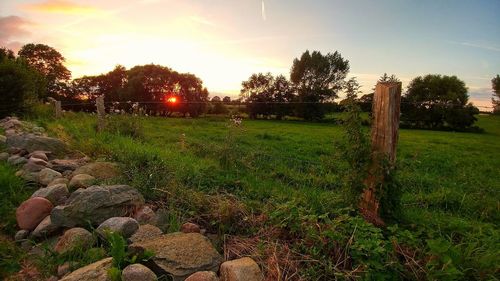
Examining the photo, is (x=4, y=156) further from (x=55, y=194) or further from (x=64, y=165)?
(x=55, y=194)

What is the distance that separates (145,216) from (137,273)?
1.40m

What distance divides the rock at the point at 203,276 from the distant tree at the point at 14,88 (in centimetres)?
1632

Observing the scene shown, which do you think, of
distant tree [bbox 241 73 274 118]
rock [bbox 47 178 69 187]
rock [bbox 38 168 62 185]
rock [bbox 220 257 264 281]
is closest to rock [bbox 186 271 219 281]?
rock [bbox 220 257 264 281]

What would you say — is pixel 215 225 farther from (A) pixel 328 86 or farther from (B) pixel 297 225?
(A) pixel 328 86

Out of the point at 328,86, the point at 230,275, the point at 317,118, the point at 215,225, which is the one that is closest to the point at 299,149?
the point at 215,225

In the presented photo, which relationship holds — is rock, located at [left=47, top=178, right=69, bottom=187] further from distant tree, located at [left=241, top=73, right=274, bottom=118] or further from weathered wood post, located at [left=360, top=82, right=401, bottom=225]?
distant tree, located at [left=241, top=73, right=274, bottom=118]

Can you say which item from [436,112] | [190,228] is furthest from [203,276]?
[436,112]

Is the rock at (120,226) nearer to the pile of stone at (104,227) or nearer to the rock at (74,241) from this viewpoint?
the pile of stone at (104,227)

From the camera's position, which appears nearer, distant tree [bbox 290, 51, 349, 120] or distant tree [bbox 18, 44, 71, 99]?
distant tree [bbox 18, 44, 71, 99]

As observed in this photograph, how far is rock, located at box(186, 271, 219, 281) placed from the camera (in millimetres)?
3262

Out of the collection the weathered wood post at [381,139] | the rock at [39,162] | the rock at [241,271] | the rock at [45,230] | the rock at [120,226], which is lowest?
the rock at [45,230]

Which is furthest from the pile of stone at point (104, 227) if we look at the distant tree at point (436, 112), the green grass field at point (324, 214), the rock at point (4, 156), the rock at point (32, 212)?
the distant tree at point (436, 112)

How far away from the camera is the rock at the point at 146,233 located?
12.9 ft

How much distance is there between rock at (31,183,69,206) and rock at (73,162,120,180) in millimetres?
654
